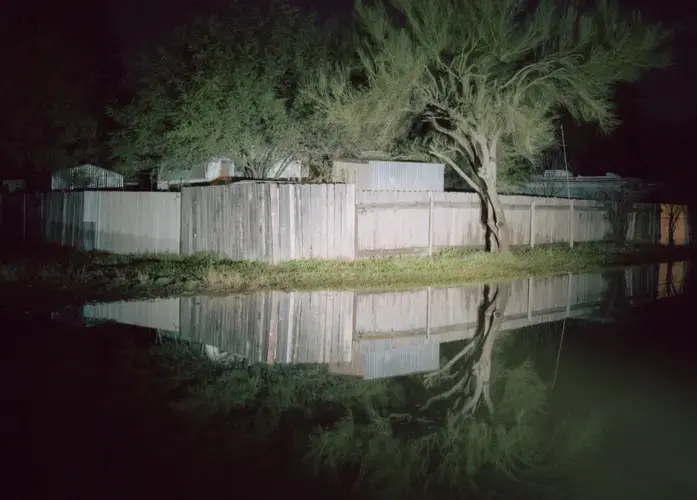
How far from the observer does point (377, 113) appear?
1853 centimetres

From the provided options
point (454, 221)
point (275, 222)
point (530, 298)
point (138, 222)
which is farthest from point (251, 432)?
point (454, 221)

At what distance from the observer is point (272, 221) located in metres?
17.2

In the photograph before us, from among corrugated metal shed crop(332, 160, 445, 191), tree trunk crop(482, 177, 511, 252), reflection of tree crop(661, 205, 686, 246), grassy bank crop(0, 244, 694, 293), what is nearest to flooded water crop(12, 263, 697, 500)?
grassy bank crop(0, 244, 694, 293)

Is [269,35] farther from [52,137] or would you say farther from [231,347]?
[231,347]

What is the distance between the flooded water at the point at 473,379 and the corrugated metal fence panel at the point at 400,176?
1101cm

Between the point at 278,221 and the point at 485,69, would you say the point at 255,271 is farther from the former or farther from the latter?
the point at 485,69

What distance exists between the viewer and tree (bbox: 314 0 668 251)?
18.0 m

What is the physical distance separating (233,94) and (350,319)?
11944 millimetres

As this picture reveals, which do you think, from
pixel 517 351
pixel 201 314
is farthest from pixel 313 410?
pixel 201 314

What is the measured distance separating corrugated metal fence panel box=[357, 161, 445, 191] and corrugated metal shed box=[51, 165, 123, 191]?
542 inches

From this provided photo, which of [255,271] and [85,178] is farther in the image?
[85,178]

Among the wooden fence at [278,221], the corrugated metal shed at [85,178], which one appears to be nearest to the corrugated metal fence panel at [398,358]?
the wooden fence at [278,221]

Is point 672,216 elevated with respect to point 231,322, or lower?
elevated

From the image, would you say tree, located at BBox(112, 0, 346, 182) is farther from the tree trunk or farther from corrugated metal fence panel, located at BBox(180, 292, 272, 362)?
corrugated metal fence panel, located at BBox(180, 292, 272, 362)
